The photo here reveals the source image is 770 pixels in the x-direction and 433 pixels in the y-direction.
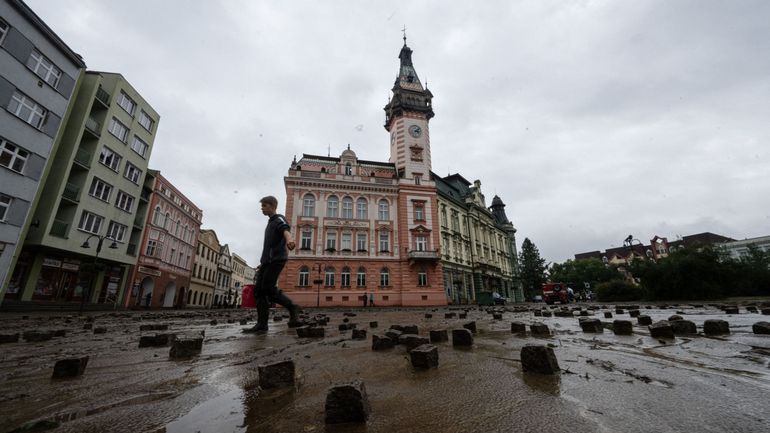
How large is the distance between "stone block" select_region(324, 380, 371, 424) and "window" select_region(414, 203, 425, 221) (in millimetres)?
30752

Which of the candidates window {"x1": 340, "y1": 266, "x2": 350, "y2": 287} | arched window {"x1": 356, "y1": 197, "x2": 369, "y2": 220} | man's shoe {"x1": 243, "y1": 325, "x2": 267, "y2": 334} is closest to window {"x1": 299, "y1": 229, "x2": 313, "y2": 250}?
window {"x1": 340, "y1": 266, "x2": 350, "y2": 287}

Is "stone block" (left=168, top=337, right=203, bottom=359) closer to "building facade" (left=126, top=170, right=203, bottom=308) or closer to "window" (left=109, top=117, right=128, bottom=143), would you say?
"window" (left=109, top=117, right=128, bottom=143)

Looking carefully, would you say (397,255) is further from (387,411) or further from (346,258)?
(387,411)

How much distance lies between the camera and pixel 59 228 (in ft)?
62.2

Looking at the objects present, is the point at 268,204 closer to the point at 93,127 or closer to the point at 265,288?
the point at 265,288

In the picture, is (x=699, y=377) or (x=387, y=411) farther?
(x=699, y=377)

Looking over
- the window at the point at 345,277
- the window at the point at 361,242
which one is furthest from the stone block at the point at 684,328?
the window at the point at 361,242

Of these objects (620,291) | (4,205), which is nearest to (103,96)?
(4,205)

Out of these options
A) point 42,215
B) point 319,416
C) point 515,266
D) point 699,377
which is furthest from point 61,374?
point 515,266

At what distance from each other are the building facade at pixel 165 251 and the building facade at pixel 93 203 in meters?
1.36

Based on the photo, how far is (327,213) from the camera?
2973 cm

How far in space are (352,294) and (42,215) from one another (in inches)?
825

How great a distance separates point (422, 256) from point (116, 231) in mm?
25031

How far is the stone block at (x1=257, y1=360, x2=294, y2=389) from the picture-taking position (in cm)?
180
